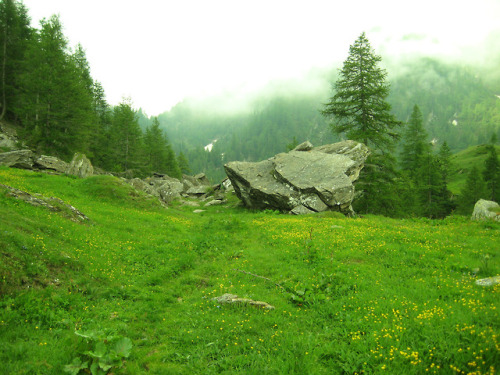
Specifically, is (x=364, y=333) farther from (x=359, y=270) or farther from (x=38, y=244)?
(x=38, y=244)

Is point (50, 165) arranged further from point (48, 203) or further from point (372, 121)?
point (372, 121)

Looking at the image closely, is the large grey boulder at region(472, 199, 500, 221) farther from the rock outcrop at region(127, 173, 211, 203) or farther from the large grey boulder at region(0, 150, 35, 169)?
the large grey boulder at region(0, 150, 35, 169)

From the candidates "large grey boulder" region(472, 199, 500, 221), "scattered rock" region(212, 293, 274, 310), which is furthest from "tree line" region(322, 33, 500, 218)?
"scattered rock" region(212, 293, 274, 310)

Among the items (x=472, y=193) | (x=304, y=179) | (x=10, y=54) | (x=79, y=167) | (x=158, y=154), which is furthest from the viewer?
(x=158, y=154)

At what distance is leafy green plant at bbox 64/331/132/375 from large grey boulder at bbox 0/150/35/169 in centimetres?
3087

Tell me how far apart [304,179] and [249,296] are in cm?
1900

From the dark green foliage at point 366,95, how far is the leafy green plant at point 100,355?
29711 millimetres

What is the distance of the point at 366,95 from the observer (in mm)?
29406

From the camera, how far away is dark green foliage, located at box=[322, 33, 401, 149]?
29.3m

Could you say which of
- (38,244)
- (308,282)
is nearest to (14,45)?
(38,244)

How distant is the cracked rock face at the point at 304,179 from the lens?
25031 mm

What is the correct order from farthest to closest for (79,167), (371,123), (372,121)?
(79,167) < (371,123) < (372,121)

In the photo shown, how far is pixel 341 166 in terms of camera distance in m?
27.3

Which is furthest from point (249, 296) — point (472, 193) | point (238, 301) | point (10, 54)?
point (472, 193)
